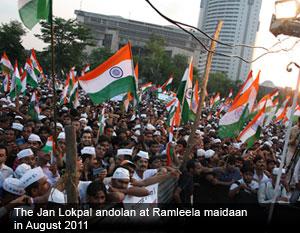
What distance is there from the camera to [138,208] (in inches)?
154

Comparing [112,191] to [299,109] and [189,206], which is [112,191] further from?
[299,109]

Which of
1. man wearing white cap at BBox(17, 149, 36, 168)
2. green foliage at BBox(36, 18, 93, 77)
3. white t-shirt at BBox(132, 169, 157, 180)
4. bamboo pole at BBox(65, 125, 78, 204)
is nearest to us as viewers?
bamboo pole at BBox(65, 125, 78, 204)

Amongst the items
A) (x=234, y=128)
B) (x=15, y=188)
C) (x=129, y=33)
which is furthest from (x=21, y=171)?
(x=129, y=33)

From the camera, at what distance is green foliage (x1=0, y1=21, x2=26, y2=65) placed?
4553cm

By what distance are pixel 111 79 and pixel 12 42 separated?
43263 millimetres

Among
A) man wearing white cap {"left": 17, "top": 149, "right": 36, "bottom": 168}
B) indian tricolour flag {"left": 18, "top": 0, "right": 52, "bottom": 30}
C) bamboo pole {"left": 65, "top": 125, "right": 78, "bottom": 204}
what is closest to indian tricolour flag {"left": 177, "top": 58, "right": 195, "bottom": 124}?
indian tricolour flag {"left": 18, "top": 0, "right": 52, "bottom": 30}

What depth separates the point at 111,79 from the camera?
6.46 metres

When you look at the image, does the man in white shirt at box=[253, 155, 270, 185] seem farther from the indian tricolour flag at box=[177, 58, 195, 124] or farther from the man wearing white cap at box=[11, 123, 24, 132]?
the man wearing white cap at box=[11, 123, 24, 132]

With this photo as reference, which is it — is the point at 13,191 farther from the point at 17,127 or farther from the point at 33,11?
the point at 17,127

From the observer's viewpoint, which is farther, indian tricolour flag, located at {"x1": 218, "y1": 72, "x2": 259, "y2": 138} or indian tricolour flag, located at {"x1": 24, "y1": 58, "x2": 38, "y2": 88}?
indian tricolour flag, located at {"x1": 24, "y1": 58, "x2": 38, "y2": 88}

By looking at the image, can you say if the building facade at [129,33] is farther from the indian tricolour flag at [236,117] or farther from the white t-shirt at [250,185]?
the white t-shirt at [250,185]

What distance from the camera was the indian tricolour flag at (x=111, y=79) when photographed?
21.1 ft

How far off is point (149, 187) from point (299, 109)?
1109 cm

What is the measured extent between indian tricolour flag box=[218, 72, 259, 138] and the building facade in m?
89.0
